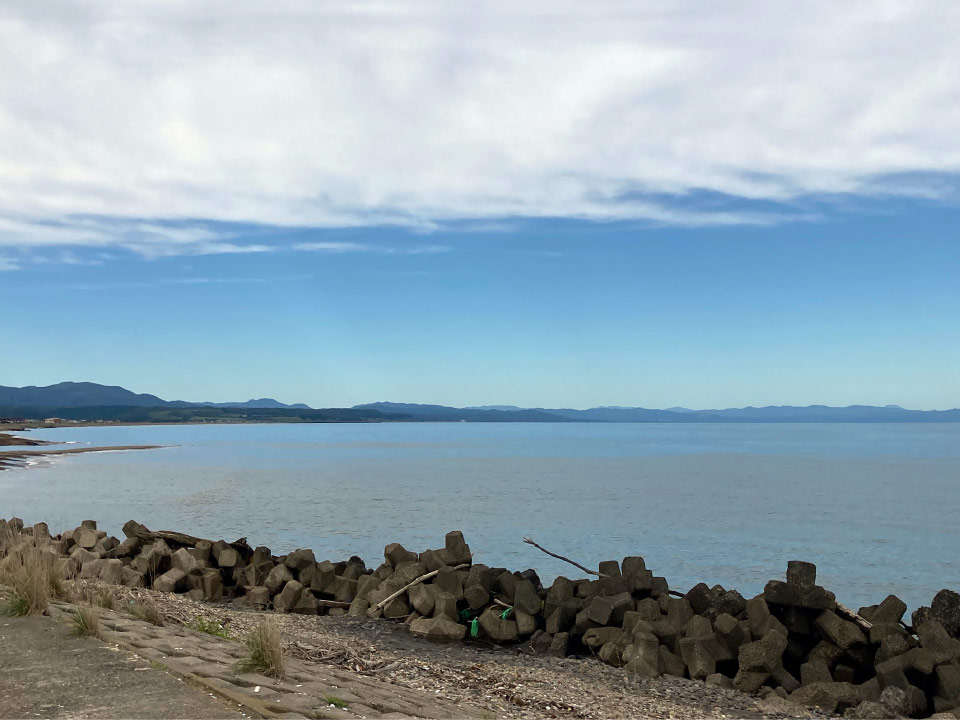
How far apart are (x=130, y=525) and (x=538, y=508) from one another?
23.9 m

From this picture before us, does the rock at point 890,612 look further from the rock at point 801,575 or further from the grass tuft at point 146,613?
the grass tuft at point 146,613

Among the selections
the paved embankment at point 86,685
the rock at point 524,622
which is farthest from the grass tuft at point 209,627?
the rock at point 524,622

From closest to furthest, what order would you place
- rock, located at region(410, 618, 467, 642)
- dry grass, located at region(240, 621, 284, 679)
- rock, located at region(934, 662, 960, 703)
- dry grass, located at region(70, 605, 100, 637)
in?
dry grass, located at region(240, 621, 284, 679)
dry grass, located at region(70, 605, 100, 637)
rock, located at region(934, 662, 960, 703)
rock, located at region(410, 618, 467, 642)

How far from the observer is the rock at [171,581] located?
14.8 meters

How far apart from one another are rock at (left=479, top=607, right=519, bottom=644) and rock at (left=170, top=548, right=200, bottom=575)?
606 centimetres

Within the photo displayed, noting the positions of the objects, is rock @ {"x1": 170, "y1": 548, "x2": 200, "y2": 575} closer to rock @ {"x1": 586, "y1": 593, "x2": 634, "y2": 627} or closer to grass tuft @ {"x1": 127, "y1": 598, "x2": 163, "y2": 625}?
grass tuft @ {"x1": 127, "y1": 598, "x2": 163, "y2": 625}

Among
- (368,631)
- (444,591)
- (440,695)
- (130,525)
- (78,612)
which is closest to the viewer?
(78,612)

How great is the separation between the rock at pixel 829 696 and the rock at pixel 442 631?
201 inches

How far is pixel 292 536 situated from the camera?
27844 mm

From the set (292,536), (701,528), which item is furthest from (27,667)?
(701,528)

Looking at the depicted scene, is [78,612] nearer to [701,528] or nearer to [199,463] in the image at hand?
[701,528]

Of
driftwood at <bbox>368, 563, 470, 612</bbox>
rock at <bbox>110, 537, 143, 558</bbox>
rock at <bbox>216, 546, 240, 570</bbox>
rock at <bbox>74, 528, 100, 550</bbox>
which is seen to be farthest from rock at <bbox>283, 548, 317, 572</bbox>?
rock at <bbox>74, 528, 100, 550</bbox>

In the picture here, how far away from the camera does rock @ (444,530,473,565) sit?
1495cm

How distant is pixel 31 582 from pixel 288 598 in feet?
21.3
